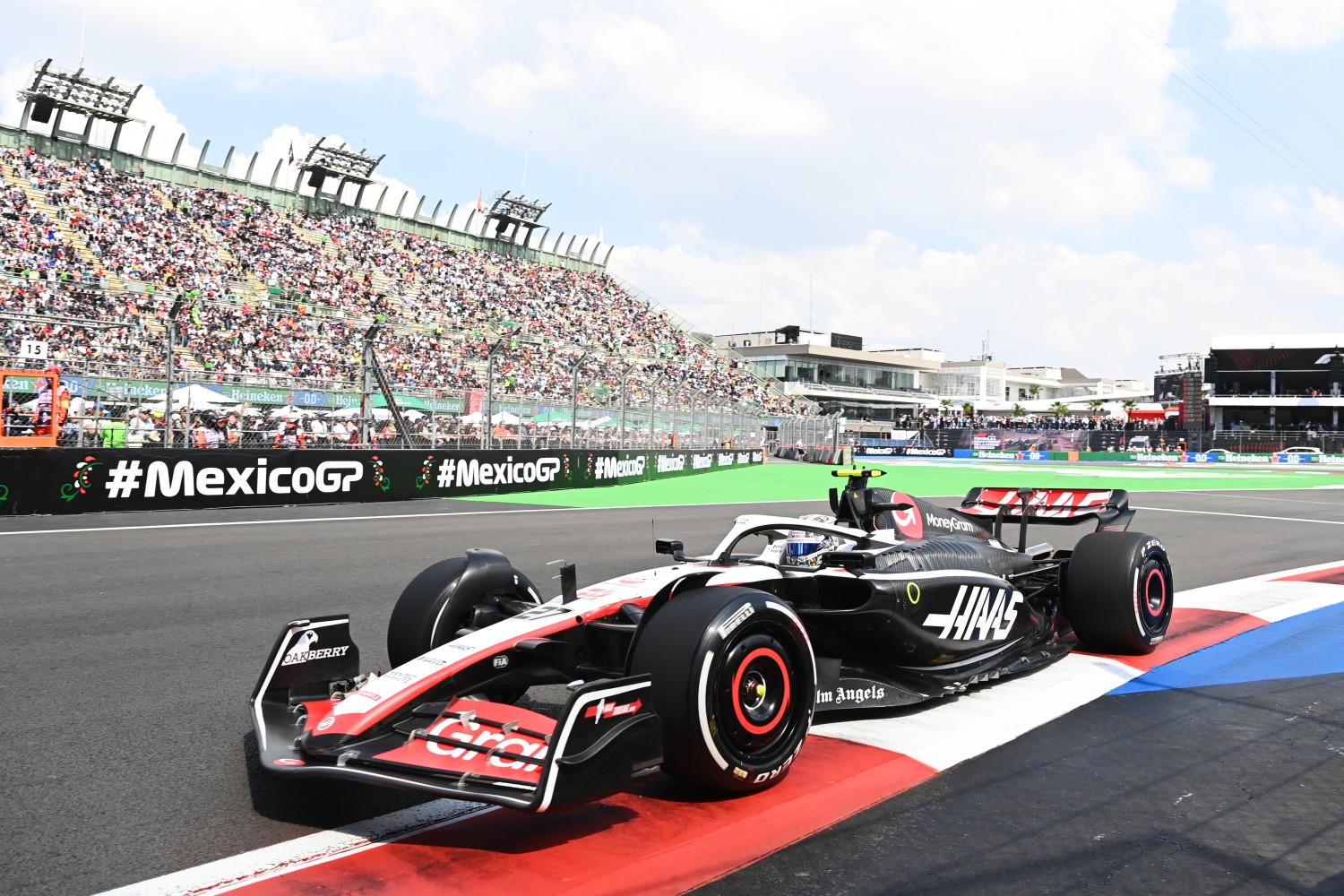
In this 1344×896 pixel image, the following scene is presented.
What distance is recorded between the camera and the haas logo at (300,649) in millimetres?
3746

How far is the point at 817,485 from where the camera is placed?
26.1 meters

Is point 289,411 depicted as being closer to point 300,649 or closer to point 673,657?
point 300,649

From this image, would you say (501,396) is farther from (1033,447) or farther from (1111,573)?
(1033,447)

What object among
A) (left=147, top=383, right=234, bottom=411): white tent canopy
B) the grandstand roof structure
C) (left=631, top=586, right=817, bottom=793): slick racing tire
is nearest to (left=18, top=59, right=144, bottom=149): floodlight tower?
the grandstand roof structure

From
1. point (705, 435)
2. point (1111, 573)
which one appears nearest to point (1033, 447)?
point (705, 435)

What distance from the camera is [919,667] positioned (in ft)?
15.4

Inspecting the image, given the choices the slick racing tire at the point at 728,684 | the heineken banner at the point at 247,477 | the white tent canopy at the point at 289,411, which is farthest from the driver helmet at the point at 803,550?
the white tent canopy at the point at 289,411

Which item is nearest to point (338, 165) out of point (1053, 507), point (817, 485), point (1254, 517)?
point (817, 485)

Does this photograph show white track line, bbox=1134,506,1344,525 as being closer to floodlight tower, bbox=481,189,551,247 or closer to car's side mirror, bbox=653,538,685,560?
car's side mirror, bbox=653,538,685,560

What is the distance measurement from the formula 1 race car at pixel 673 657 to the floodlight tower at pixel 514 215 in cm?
5110

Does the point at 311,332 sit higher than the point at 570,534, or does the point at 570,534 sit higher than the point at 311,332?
the point at 311,332

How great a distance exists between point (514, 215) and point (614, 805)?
5429 cm

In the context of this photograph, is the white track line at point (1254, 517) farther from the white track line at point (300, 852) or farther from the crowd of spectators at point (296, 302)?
the white track line at point (300, 852)

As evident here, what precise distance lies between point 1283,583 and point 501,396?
1335cm
